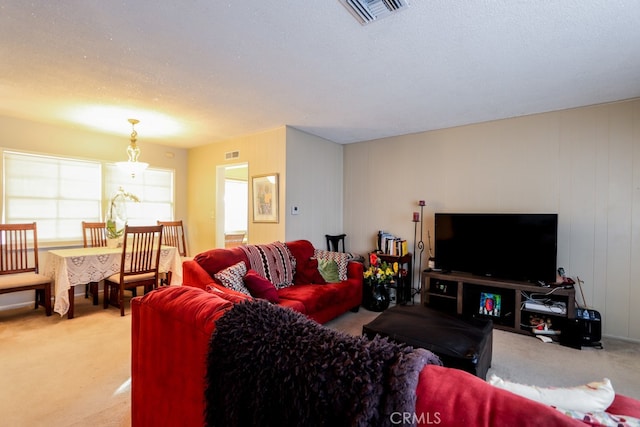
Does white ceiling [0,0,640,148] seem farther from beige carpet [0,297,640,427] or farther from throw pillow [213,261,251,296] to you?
beige carpet [0,297,640,427]

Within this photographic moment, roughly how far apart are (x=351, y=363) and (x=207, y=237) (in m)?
4.94

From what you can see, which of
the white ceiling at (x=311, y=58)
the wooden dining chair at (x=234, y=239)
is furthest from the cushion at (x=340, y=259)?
the wooden dining chair at (x=234, y=239)

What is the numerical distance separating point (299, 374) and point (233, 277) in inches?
79.6

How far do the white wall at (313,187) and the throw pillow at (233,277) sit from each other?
4.49 feet

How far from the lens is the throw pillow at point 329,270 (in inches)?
142

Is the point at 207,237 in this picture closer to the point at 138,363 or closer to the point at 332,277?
the point at 332,277

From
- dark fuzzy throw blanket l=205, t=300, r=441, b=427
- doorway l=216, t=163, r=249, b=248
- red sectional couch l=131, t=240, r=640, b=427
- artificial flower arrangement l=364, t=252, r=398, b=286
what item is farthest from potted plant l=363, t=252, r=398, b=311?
doorway l=216, t=163, r=249, b=248

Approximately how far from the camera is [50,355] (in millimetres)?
2566

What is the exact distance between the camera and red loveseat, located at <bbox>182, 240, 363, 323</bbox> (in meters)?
2.75

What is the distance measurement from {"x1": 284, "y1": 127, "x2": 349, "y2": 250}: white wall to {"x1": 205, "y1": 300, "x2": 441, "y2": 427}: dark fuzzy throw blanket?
10.3ft

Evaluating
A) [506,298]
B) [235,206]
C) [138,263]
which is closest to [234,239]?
[235,206]

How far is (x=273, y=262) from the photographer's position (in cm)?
333

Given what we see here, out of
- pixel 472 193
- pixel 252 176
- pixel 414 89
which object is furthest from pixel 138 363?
pixel 472 193

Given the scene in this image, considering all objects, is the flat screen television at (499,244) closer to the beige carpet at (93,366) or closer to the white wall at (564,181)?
the white wall at (564,181)
